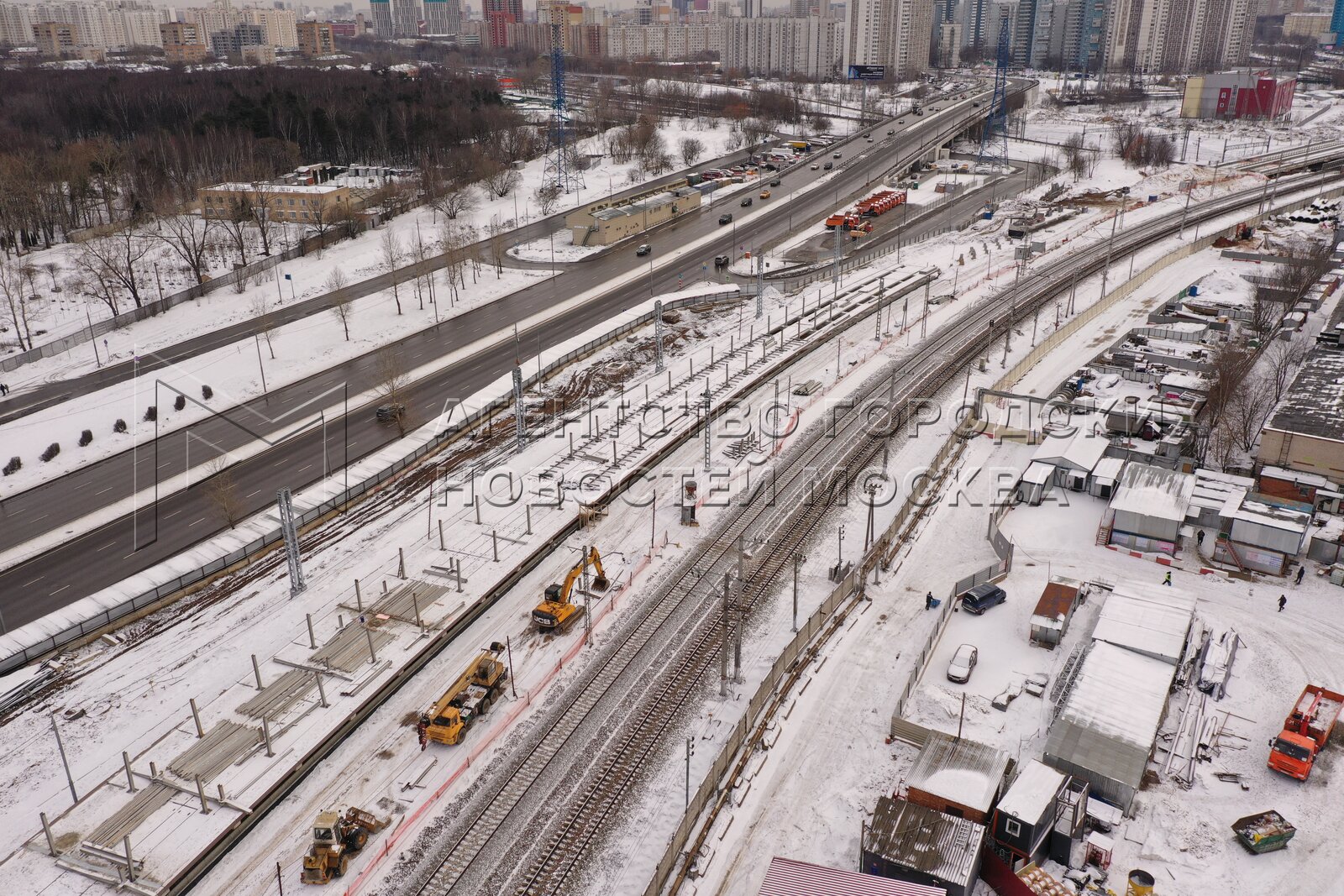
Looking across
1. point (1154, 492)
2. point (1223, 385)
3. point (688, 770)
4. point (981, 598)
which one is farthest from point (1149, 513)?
point (688, 770)

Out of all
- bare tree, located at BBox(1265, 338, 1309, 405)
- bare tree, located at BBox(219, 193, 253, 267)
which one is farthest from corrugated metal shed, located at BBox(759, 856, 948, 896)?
bare tree, located at BBox(219, 193, 253, 267)

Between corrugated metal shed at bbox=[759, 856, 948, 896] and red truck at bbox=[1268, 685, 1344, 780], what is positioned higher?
corrugated metal shed at bbox=[759, 856, 948, 896]

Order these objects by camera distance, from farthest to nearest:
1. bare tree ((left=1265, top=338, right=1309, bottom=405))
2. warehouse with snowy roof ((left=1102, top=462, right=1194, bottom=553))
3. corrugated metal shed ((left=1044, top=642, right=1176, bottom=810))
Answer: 1. bare tree ((left=1265, top=338, right=1309, bottom=405))
2. warehouse with snowy roof ((left=1102, top=462, right=1194, bottom=553))
3. corrugated metal shed ((left=1044, top=642, right=1176, bottom=810))

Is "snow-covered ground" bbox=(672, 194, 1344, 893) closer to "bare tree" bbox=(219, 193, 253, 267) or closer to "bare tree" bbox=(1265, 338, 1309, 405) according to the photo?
"bare tree" bbox=(1265, 338, 1309, 405)

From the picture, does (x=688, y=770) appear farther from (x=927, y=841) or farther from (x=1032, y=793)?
(x=1032, y=793)

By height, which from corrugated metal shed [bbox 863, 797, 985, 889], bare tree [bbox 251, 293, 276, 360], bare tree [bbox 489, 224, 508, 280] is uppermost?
bare tree [bbox 489, 224, 508, 280]

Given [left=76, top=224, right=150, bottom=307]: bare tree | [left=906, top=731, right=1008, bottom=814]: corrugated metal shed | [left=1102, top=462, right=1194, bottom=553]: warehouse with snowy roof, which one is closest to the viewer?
[left=906, top=731, right=1008, bottom=814]: corrugated metal shed
